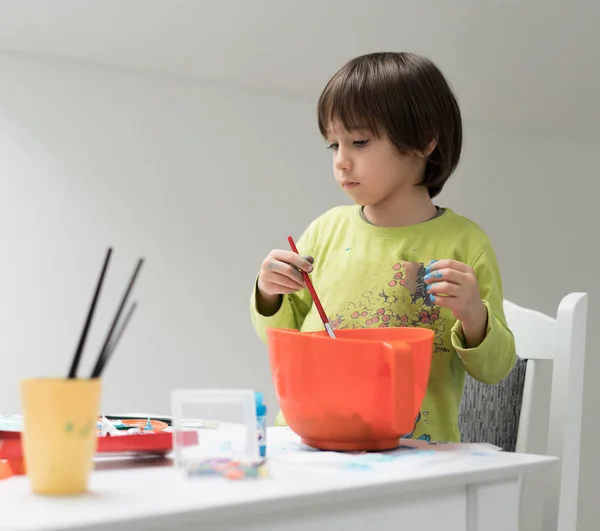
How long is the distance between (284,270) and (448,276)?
0.17 m

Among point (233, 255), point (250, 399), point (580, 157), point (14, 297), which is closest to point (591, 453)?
point (580, 157)

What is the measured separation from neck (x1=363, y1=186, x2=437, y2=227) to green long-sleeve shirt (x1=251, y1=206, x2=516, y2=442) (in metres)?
0.02

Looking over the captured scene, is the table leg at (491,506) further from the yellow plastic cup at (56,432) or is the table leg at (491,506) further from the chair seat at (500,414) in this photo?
the chair seat at (500,414)

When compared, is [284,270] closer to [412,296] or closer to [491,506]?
[412,296]

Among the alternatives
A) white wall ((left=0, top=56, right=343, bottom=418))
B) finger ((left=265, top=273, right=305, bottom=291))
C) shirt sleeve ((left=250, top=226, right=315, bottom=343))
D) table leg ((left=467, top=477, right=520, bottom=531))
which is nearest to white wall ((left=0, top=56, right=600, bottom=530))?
white wall ((left=0, top=56, right=343, bottom=418))

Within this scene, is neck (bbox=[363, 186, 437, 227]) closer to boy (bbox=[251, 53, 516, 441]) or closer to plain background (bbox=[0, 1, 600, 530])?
A: boy (bbox=[251, 53, 516, 441])

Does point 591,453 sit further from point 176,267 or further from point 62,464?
point 62,464

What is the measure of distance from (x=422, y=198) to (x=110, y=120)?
1.21 metres

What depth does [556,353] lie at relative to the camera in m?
0.99

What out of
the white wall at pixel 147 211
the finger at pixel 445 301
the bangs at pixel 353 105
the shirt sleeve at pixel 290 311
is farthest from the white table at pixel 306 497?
the white wall at pixel 147 211

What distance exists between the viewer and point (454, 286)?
82cm

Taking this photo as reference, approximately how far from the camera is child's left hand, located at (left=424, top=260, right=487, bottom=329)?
0.82m

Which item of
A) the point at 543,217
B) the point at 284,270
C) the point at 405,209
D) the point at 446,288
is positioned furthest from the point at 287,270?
the point at 543,217

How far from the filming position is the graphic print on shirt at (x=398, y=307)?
0.98 meters
